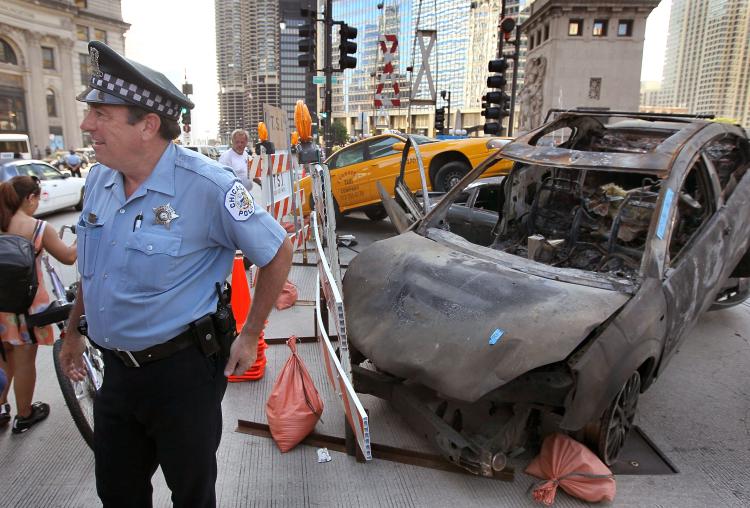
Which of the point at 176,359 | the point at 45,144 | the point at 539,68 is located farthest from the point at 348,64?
the point at 45,144

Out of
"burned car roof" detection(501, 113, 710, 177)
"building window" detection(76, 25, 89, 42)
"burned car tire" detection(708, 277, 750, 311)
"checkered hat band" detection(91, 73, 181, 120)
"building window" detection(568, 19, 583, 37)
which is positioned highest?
"building window" detection(76, 25, 89, 42)

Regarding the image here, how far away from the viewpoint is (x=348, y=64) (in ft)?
48.0

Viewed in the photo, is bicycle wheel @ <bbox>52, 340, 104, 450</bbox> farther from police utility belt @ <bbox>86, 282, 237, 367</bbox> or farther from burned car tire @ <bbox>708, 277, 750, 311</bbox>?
burned car tire @ <bbox>708, 277, 750, 311</bbox>

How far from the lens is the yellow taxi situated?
9.95 meters

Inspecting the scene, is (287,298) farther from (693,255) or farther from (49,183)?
(49,183)

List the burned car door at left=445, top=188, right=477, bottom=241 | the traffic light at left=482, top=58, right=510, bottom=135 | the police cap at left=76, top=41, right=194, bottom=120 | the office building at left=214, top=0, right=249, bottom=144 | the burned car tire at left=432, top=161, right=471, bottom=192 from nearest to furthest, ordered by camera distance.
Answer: the police cap at left=76, top=41, right=194, bottom=120
the burned car door at left=445, top=188, right=477, bottom=241
the burned car tire at left=432, top=161, right=471, bottom=192
the traffic light at left=482, top=58, right=510, bottom=135
the office building at left=214, top=0, right=249, bottom=144

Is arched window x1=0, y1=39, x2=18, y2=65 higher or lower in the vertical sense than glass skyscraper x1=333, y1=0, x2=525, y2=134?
lower

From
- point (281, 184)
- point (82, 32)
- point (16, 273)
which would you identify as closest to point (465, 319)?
point (16, 273)

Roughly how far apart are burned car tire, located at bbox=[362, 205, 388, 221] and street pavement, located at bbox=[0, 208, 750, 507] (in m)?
6.85

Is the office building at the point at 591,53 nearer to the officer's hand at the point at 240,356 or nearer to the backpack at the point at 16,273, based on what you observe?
the backpack at the point at 16,273

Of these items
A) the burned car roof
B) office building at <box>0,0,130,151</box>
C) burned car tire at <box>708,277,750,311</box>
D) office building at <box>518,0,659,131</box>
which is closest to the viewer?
the burned car roof

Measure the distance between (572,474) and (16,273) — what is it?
10.6 ft

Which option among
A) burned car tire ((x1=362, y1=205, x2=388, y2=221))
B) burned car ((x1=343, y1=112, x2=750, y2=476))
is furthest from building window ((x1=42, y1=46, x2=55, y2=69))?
burned car ((x1=343, y1=112, x2=750, y2=476))

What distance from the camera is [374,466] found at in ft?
10.2
